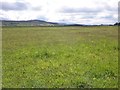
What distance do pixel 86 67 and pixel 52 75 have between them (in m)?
2.80

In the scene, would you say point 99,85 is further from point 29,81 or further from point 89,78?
point 29,81

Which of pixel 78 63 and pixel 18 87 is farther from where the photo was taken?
pixel 78 63

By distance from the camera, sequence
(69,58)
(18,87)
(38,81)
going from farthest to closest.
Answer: (69,58) → (38,81) → (18,87)

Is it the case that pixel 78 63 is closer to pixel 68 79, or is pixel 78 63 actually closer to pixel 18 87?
pixel 68 79

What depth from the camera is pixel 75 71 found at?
16.0 metres

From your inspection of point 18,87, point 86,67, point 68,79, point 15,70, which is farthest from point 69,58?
point 18,87

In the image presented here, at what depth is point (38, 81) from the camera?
1395 cm

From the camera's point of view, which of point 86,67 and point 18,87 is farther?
point 86,67

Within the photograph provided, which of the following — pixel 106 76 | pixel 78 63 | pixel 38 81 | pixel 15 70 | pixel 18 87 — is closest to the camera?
pixel 18 87

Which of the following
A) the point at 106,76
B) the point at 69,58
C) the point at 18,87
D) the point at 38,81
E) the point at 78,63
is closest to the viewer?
the point at 18,87

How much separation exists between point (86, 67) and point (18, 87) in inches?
215

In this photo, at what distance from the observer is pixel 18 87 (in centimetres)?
1300

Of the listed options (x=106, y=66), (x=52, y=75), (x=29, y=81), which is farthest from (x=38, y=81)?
(x=106, y=66)

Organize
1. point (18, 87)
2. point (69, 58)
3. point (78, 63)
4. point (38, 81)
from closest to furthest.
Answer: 1. point (18, 87)
2. point (38, 81)
3. point (78, 63)
4. point (69, 58)
